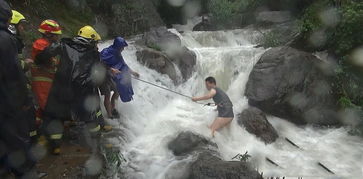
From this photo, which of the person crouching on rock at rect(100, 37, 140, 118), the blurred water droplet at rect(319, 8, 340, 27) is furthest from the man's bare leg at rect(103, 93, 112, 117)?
the blurred water droplet at rect(319, 8, 340, 27)

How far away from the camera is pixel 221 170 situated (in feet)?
18.8

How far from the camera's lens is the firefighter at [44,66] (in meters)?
5.40

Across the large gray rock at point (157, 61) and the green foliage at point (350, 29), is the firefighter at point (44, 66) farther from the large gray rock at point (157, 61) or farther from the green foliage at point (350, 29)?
the green foliage at point (350, 29)

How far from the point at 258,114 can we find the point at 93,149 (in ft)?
14.2

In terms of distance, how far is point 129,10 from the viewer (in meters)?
15.9

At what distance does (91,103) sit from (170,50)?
633 centimetres

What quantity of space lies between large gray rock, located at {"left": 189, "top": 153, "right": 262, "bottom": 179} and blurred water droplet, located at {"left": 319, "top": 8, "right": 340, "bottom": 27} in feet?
23.1

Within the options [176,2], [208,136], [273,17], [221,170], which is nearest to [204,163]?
[221,170]

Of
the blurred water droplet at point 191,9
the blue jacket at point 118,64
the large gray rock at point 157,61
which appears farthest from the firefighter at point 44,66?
the blurred water droplet at point 191,9

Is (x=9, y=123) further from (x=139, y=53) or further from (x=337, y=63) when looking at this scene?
(x=337, y=63)

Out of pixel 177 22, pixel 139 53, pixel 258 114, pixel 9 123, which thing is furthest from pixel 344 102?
pixel 177 22

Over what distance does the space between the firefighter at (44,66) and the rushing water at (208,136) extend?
1788 mm

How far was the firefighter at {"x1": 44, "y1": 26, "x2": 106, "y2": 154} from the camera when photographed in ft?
17.5

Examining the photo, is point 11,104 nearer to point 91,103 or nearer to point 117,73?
point 91,103
